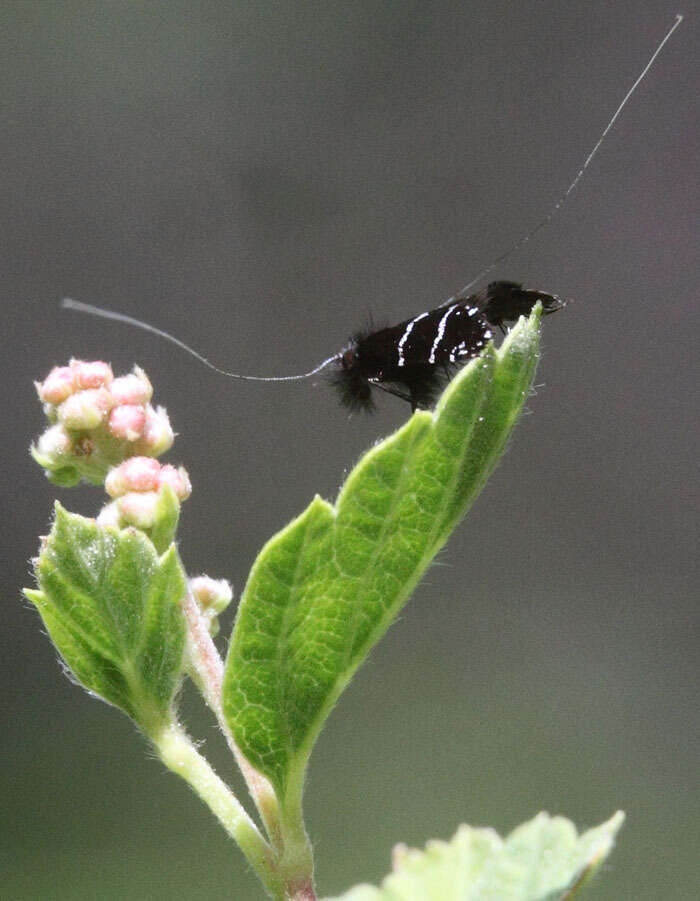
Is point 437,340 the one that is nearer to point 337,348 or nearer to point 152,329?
point 152,329

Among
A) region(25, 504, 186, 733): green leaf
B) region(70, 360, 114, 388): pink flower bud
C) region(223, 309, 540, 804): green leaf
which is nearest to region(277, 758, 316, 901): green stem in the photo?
A: region(223, 309, 540, 804): green leaf

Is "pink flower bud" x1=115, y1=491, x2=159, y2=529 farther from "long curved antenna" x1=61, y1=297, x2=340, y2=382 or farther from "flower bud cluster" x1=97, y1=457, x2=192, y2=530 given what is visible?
"long curved antenna" x1=61, y1=297, x2=340, y2=382

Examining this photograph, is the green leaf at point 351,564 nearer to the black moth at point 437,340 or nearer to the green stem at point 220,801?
the green stem at point 220,801

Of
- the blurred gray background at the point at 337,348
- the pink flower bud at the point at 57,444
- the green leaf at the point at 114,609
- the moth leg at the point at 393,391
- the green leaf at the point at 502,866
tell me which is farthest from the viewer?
the blurred gray background at the point at 337,348

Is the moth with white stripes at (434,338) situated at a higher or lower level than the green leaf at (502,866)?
higher

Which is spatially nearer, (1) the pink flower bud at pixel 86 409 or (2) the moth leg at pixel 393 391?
(1) the pink flower bud at pixel 86 409

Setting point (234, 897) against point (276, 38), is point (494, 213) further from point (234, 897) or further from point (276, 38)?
point (234, 897)

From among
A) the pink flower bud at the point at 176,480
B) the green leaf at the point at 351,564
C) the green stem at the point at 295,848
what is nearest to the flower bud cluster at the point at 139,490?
the pink flower bud at the point at 176,480

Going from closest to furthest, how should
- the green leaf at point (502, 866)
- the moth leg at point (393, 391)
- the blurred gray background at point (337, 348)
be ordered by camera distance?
1. the green leaf at point (502, 866)
2. the moth leg at point (393, 391)
3. the blurred gray background at point (337, 348)
